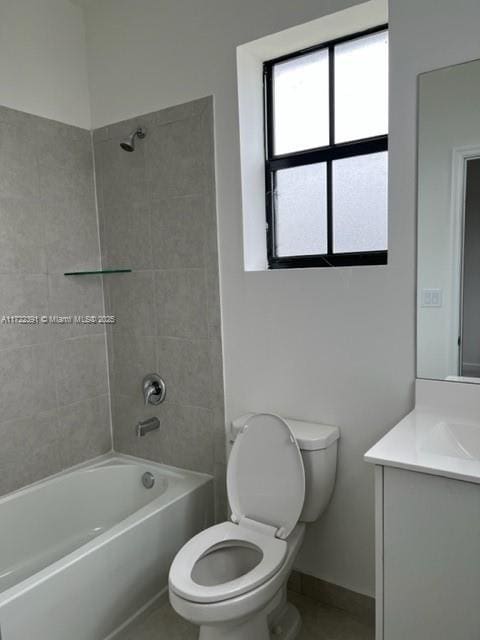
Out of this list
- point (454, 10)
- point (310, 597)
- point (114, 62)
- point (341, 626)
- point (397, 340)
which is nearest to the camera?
point (454, 10)

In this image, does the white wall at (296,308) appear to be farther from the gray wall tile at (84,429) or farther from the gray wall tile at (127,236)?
the gray wall tile at (84,429)

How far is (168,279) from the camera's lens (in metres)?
2.41

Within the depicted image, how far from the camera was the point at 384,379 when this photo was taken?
1872 mm

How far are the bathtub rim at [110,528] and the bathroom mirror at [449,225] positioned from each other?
1225 mm

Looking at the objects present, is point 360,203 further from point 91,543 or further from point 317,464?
point 91,543

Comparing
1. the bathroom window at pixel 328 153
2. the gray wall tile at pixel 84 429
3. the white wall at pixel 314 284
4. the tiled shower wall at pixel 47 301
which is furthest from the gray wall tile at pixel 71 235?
the bathroom window at pixel 328 153

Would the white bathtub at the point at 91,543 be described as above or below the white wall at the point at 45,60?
below

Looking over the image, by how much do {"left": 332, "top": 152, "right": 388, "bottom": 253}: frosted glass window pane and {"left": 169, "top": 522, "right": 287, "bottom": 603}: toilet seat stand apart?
1210mm

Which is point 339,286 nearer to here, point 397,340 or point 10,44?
point 397,340

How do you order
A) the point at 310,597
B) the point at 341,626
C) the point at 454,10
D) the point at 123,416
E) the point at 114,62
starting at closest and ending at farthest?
1. the point at 454,10
2. the point at 341,626
3. the point at 310,597
4. the point at 114,62
5. the point at 123,416

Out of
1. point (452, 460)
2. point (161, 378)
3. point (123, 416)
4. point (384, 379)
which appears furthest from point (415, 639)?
point (123, 416)

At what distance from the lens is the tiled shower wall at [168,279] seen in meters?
2.27

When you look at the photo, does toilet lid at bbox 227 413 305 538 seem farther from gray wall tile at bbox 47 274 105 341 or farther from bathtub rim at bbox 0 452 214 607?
gray wall tile at bbox 47 274 105 341

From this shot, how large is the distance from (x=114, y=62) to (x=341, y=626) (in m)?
2.77
